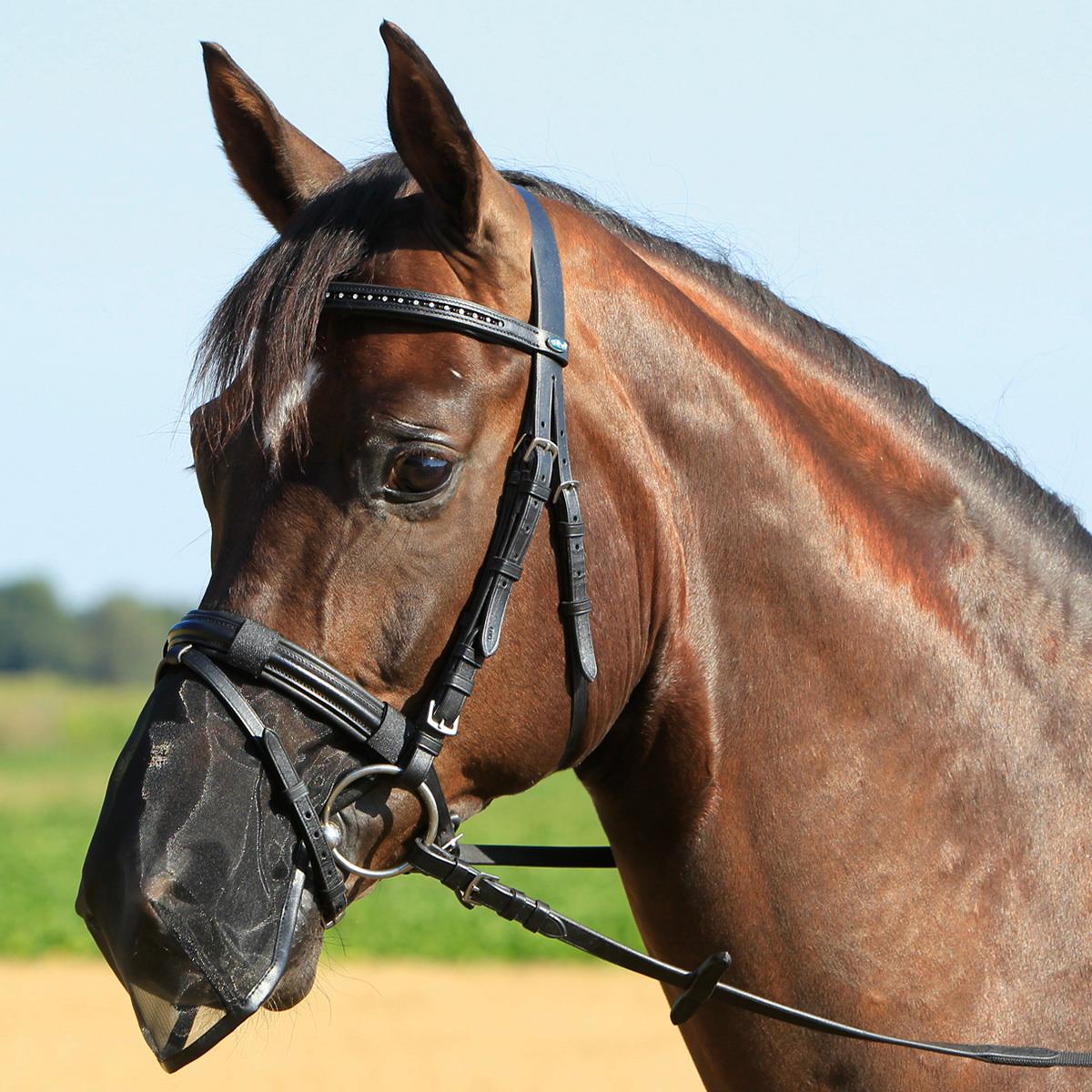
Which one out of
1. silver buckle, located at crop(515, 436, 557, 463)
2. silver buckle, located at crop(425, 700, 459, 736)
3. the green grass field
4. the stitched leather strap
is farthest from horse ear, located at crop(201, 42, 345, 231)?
the green grass field

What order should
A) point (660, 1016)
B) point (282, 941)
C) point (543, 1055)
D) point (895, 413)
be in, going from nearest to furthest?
point (282, 941), point (895, 413), point (543, 1055), point (660, 1016)

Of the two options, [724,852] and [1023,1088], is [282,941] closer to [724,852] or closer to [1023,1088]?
[724,852]

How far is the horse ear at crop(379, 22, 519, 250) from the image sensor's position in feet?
7.38

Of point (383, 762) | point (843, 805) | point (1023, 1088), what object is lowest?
point (1023, 1088)

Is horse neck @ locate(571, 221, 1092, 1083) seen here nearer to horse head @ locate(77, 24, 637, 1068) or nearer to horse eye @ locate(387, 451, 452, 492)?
horse head @ locate(77, 24, 637, 1068)

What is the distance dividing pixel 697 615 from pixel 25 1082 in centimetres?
926

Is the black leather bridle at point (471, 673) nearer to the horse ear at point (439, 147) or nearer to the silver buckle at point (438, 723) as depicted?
the silver buckle at point (438, 723)

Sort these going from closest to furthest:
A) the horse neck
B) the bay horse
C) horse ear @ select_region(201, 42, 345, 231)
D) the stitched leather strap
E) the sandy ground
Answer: the bay horse → the stitched leather strap → the horse neck → horse ear @ select_region(201, 42, 345, 231) → the sandy ground

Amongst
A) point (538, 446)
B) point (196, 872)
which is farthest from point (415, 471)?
point (196, 872)

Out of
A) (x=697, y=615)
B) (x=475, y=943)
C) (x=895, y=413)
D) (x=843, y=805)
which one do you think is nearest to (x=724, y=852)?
(x=843, y=805)

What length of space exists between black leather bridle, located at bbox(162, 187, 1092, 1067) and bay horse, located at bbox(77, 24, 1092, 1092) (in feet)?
0.10

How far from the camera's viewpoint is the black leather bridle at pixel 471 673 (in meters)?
2.20

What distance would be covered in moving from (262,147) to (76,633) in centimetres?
10817

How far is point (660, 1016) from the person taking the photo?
475 inches
